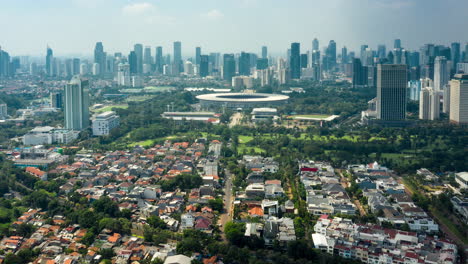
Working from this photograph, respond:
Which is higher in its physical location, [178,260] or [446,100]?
[446,100]

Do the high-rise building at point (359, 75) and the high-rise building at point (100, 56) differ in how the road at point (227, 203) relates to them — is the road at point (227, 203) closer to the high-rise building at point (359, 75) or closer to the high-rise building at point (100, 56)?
the high-rise building at point (359, 75)

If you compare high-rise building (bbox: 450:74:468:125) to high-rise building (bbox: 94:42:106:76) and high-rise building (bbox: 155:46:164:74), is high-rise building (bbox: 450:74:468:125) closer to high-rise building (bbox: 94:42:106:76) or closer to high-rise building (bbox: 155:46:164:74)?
high-rise building (bbox: 155:46:164:74)

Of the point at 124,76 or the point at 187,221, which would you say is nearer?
the point at 187,221

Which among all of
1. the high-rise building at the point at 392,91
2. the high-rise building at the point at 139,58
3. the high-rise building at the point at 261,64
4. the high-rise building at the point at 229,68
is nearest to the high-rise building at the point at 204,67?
the high-rise building at the point at 229,68

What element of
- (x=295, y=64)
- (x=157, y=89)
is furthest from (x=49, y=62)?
(x=295, y=64)

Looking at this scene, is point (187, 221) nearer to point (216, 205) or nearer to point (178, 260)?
point (216, 205)

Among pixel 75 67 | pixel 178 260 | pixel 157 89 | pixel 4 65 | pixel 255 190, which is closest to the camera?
pixel 178 260

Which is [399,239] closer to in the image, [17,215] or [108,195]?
[108,195]
